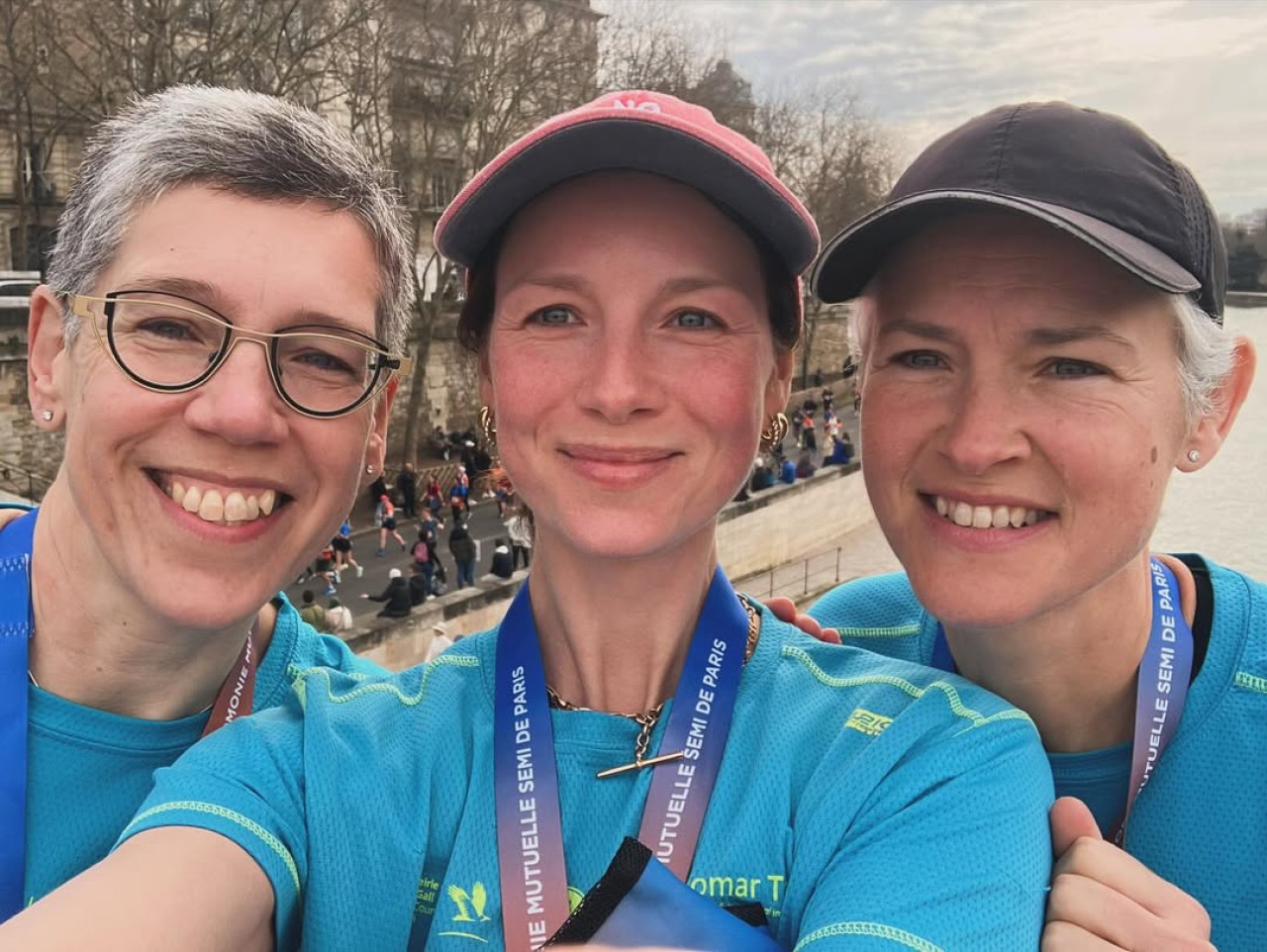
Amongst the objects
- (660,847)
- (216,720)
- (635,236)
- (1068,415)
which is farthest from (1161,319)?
(216,720)

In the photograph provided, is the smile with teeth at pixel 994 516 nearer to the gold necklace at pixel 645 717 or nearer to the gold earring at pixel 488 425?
the gold necklace at pixel 645 717

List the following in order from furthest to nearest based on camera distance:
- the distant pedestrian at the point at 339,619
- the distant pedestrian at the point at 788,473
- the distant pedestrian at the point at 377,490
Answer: the distant pedestrian at the point at 788,473, the distant pedestrian at the point at 377,490, the distant pedestrian at the point at 339,619

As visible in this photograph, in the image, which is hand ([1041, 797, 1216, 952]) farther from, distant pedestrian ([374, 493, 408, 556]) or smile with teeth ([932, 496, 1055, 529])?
distant pedestrian ([374, 493, 408, 556])

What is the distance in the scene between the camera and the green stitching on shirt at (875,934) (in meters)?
1.32

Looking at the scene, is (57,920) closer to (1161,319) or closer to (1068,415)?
(1068,415)

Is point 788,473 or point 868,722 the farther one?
point 788,473

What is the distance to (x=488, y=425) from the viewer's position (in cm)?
207

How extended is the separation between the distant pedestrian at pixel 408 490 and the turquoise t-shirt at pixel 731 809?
56.7 feet

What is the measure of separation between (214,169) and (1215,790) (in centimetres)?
245

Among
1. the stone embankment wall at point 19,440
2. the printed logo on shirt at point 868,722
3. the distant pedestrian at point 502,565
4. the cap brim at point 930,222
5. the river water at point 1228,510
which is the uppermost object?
the cap brim at point 930,222

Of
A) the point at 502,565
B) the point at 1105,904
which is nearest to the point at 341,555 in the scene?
the point at 502,565

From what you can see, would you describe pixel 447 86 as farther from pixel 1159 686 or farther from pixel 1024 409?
pixel 1159 686

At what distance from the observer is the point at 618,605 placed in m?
1.87

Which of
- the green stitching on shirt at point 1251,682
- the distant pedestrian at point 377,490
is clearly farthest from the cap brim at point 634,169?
the distant pedestrian at point 377,490
